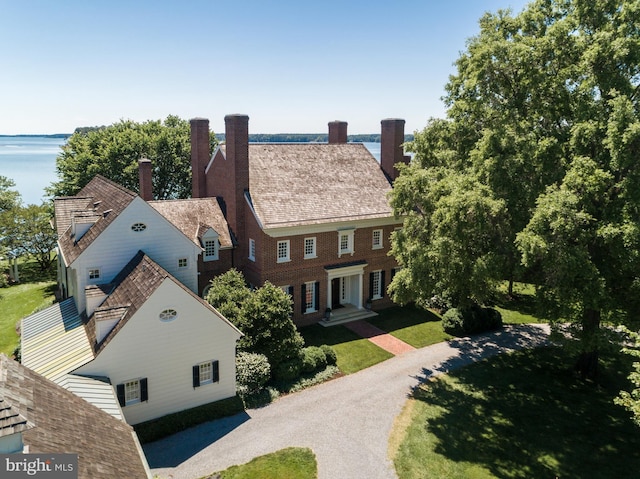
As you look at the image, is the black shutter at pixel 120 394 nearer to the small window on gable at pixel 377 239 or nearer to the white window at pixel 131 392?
the white window at pixel 131 392

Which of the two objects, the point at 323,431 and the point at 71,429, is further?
the point at 323,431

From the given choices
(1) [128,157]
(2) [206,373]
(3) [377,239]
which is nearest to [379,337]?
(3) [377,239]

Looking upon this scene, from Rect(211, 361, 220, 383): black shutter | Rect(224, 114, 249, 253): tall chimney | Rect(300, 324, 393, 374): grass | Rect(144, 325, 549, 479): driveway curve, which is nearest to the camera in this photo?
Rect(144, 325, 549, 479): driveway curve

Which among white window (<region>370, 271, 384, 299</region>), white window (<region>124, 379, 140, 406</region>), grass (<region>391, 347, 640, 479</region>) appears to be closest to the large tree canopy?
grass (<region>391, 347, 640, 479</region>)

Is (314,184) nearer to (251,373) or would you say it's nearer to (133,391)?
(251,373)

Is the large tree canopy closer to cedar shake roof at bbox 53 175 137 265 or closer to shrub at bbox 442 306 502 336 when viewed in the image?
shrub at bbox 442 306 502 336

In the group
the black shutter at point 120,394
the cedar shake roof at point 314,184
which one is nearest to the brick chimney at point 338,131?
the cedar shake roof at point 314,184
